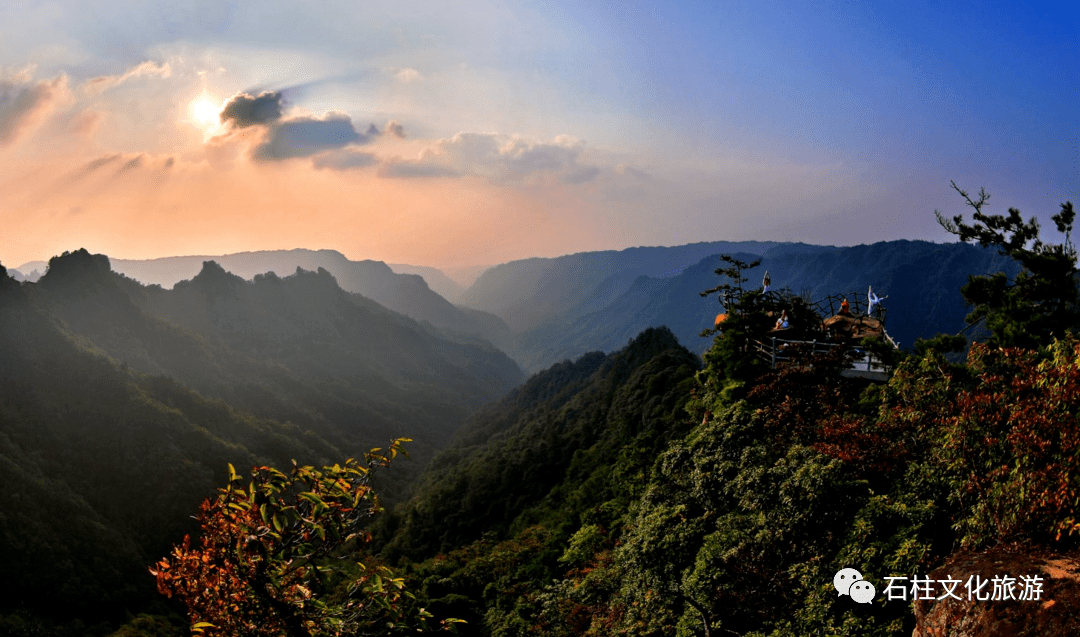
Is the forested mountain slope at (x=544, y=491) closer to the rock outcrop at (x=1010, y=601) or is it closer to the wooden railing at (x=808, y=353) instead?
the wooden railing at (x=808, y=353)

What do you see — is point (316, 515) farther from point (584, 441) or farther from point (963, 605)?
point (584, 441)

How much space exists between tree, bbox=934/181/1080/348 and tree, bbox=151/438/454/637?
2421 centimetres

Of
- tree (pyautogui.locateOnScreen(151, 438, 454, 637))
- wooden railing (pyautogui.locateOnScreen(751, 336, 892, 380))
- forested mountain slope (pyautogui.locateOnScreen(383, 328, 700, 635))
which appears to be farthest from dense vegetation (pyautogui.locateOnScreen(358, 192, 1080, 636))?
tree (pyautogui.locateOnScreen(151, 438, 454, 637))

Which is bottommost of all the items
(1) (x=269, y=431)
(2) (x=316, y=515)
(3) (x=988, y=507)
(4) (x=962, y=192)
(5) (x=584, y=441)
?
(1) (x=269, y=431)

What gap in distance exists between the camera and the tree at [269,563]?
19.7ft

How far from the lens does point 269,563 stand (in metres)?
6.28

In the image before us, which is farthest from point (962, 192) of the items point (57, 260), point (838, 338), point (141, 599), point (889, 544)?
point (57, 260)

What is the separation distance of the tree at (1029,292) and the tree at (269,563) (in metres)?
24.2

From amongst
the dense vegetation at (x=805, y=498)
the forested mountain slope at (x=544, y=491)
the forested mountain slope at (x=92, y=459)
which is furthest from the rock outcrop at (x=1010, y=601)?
the forested mountain slope at (x=92, y=459)

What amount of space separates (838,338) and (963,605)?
54.7 ft

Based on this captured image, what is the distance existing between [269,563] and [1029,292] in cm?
3073

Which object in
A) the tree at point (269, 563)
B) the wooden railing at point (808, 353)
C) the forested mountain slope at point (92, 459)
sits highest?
the wooden railing at point (808, 353)

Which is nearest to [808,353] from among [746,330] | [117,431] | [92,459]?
[746,330]

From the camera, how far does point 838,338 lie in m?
24.1
